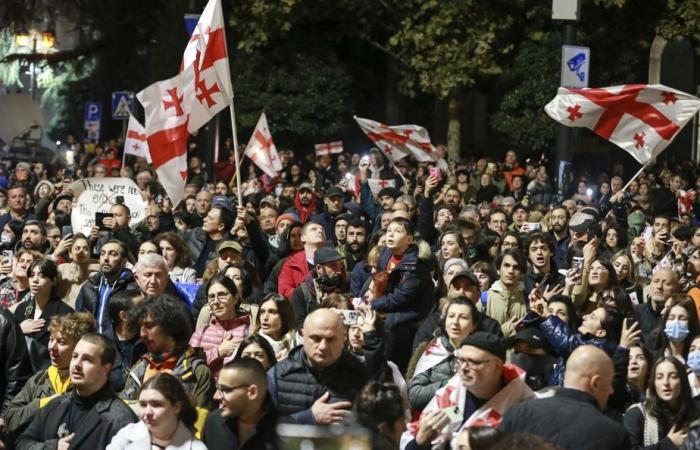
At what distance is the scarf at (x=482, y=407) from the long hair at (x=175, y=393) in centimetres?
103

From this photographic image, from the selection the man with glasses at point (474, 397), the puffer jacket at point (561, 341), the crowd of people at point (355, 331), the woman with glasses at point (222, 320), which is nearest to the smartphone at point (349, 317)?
the crowd of people at point (355, 331)

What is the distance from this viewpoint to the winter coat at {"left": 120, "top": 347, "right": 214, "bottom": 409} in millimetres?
8406

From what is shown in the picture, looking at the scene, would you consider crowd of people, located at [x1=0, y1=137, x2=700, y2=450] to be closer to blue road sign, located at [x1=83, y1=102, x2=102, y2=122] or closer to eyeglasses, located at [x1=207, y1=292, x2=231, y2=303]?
eyeglasses, located at [x1=207, y1=292, x2=231, y2=303]

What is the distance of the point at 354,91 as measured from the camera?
3450 cm

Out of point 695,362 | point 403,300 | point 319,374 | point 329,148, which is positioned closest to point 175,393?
point 319,374

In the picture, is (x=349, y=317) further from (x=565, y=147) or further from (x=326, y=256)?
(x=565, y=147)

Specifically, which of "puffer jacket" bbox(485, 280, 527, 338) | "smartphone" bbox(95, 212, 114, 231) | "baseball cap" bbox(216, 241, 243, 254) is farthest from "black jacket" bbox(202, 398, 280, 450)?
"smartphone" bbox(95, 212, 114, 231)

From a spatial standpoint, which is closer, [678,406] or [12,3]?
[678,406]

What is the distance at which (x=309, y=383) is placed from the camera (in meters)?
7.87

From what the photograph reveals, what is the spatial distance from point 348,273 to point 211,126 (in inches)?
525

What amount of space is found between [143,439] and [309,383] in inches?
36.2

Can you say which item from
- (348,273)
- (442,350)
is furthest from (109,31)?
(442,350)

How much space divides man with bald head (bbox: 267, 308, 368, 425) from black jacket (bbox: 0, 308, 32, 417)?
7.39ft

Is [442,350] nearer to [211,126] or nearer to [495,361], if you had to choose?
[495,361]
